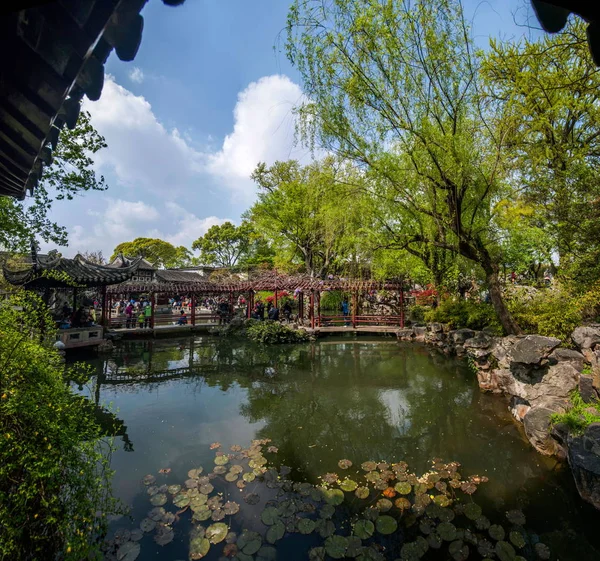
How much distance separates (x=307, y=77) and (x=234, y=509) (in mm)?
6960

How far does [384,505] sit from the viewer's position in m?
3.70

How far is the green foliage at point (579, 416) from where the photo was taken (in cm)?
430

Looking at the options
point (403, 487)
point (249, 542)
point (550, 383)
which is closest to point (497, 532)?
point (403, 487)

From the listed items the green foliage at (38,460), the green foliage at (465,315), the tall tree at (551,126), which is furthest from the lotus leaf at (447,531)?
the green foliage at (465,315)

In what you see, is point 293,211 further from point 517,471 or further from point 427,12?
point 517,471

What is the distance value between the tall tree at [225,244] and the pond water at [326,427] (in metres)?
21.3

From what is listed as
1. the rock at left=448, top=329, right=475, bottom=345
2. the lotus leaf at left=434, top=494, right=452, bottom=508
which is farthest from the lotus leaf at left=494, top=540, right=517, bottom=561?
the rock at left=448, top=329, right=475, bottom=345

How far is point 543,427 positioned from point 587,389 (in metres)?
0.93

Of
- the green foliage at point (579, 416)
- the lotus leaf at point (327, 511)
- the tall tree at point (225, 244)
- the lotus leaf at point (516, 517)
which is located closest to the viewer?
the lotus leaf at point (516, 517)

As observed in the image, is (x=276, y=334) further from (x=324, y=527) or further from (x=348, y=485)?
(x=324, y=527)

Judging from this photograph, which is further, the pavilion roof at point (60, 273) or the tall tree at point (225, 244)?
the tall tree at point (225, 244)

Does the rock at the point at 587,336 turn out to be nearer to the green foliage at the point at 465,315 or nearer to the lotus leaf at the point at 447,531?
the green foliage at the point at 465,315

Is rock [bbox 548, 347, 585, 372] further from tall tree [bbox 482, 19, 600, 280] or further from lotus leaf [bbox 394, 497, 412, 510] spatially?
lotus leaf [bbox 394, 497, 412, 510]

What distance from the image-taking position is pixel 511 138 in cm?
717
